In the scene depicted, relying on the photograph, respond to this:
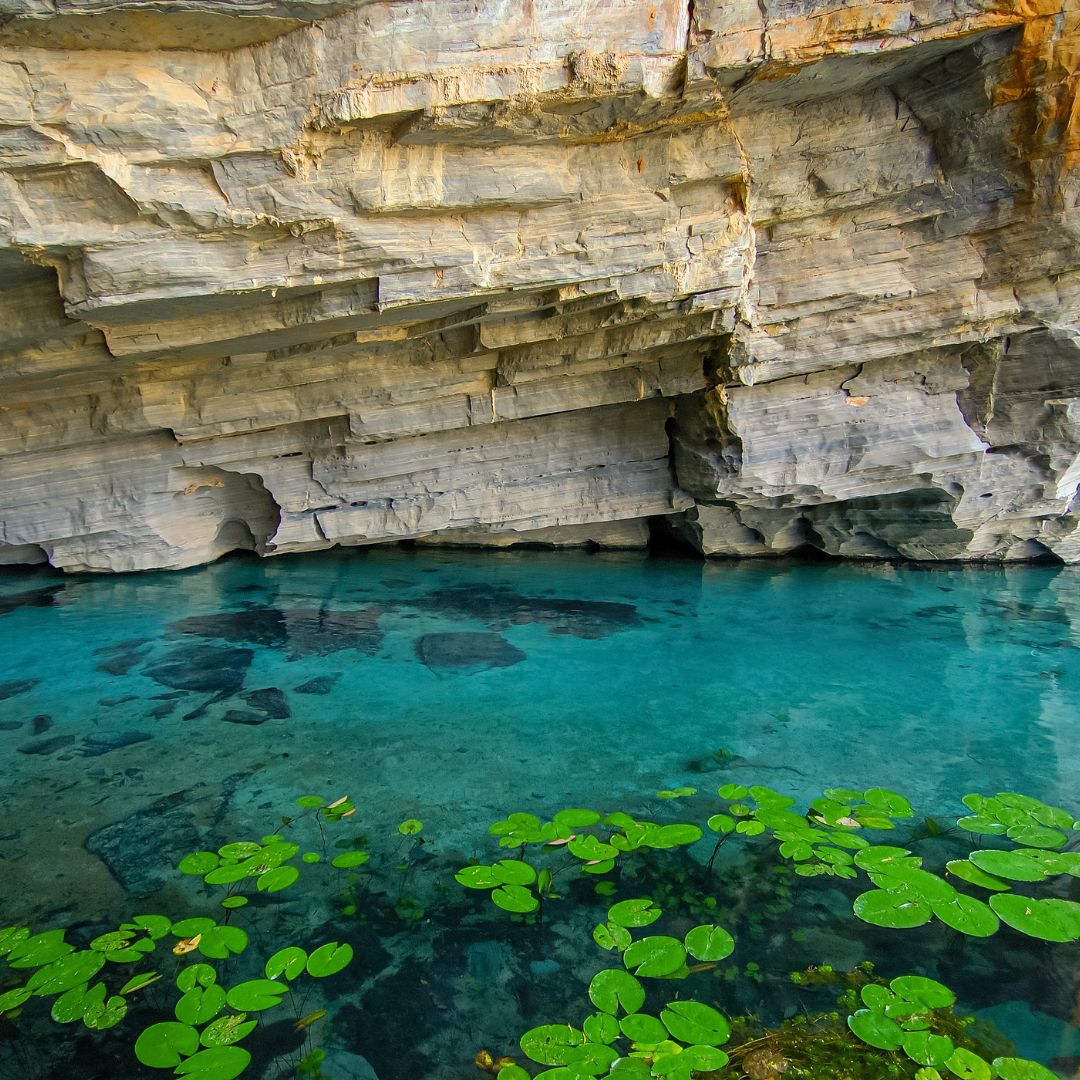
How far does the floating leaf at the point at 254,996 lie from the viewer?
6.67 feet

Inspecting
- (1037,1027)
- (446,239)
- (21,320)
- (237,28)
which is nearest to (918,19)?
(446,239)

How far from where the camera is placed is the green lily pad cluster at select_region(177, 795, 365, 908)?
102 inches

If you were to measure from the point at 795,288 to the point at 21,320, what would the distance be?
20.7ft

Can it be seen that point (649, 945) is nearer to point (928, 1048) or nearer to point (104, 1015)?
point (928, 1048)

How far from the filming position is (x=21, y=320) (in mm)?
5551

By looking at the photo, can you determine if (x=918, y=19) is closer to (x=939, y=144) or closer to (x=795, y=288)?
(x=939, y=144)

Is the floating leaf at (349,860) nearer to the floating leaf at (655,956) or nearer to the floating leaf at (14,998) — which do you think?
the floating leaf at (14,998)

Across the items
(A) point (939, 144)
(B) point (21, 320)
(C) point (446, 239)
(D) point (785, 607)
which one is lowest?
(D) point (785, 607)

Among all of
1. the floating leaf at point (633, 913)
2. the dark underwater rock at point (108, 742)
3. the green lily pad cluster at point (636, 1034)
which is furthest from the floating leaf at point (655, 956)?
the dark underwater rock at point (108, 742)

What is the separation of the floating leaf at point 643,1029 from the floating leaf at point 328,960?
855mm

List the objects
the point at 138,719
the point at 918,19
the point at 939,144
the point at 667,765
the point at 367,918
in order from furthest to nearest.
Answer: the point at 939,144
the point at 918,19
the point at 138,719
the point at 667,765
the point at 367,918

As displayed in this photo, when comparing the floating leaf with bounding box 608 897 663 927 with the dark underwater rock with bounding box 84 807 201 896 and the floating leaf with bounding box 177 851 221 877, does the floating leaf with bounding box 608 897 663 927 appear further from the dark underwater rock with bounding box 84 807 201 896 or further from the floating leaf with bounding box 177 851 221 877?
the dark underwater rock with bounding box 84 807 201 896

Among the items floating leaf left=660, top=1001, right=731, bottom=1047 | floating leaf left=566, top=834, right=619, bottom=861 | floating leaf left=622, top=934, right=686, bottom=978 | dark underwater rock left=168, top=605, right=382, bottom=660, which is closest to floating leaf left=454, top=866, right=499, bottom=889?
floating leaf left=566, top=834, right=619, bottom=861

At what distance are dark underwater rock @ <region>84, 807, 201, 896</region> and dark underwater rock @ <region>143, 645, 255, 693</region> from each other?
1.70 m
